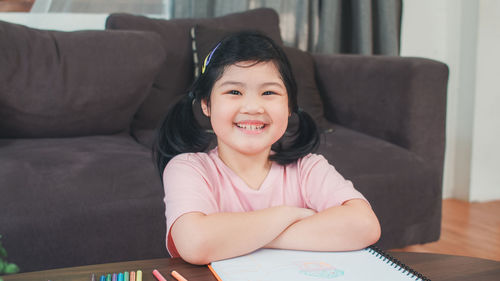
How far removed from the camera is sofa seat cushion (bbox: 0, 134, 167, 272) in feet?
3.90

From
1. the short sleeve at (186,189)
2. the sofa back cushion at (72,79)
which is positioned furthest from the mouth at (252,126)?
the sofa back cushion at (72,79)

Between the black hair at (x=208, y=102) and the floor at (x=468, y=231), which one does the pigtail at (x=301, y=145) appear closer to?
the black hair at (x=208, y=102)

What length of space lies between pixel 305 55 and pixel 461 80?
99cm

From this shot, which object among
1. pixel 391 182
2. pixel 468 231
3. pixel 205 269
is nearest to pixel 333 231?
pixel 205 269

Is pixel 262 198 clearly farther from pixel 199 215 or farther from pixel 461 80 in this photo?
pixel 461 80

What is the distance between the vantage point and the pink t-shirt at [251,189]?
886 mm

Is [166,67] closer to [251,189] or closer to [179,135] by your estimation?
[179,135]

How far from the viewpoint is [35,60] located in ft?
5.44

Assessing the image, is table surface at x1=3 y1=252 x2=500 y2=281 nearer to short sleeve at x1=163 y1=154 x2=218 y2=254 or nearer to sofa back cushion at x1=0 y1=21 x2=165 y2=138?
short sleeve at x1=163 y1=154 x2=218 y2=254

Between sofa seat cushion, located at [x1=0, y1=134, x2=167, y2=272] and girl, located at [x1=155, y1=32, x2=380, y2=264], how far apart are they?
10.9 inches

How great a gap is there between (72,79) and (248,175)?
0.90 meters

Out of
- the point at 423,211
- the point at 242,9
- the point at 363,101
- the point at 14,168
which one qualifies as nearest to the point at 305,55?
the point at 363,101

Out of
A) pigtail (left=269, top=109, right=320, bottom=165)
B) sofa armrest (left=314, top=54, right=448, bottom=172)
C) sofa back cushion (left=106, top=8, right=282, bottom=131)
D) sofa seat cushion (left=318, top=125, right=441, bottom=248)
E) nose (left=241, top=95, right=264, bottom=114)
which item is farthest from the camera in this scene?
sofa back cushion (left=106, top=8, right=282, bottom=131)

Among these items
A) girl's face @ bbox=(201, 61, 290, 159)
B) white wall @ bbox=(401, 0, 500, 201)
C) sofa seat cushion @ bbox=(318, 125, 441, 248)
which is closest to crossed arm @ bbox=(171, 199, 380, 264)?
girl's face @ bbox=(201, 61, 290, 159)
